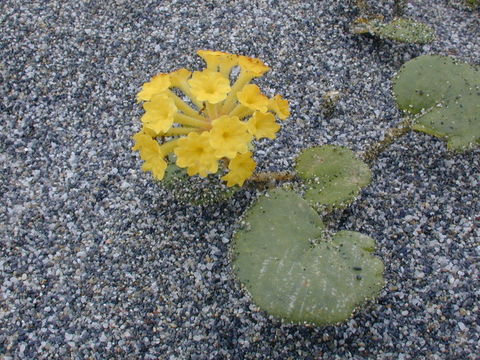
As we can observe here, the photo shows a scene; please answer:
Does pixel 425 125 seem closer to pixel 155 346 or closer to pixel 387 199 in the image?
pixel 387 199

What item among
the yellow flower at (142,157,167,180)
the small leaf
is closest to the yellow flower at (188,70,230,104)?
the yellow flower at (142,157,167,180)

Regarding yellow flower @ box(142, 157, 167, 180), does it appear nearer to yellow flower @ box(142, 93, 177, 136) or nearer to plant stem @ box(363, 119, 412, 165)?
yellow flower @ box(142, 93, 177, 136)

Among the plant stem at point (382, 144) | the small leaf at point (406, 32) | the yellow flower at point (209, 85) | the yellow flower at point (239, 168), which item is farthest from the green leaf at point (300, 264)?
the small leaf at point (406, 32)

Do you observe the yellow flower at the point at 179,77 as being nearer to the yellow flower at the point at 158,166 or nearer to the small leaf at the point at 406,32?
the yellow flower at the point at 158,166

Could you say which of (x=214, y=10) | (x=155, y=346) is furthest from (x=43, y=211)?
(x=214, y=10)

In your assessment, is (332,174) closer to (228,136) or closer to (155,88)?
(228,136)
